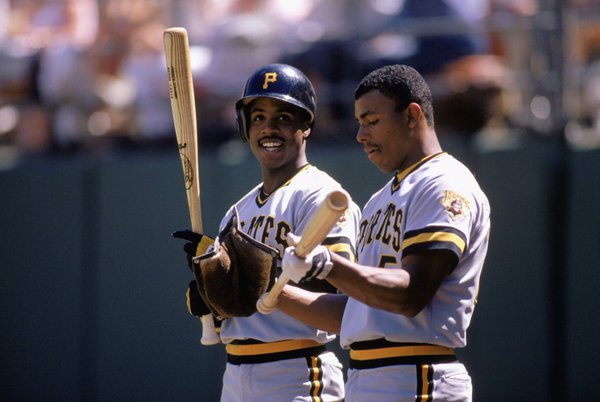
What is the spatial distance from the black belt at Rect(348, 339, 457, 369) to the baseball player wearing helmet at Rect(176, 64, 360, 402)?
1.49 feet

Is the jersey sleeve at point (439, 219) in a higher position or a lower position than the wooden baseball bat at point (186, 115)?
lower

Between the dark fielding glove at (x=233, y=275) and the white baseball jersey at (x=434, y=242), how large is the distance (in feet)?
1.13

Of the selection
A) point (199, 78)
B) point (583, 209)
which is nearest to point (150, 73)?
point (199, 78)

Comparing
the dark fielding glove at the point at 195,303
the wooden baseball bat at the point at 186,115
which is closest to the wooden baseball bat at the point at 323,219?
the dark fielding glove at the point at 195,303

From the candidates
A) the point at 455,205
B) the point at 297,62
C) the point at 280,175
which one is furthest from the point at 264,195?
the point at 297,62

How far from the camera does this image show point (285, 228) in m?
3.90

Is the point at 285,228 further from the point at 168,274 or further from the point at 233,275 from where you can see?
the point at 168,274

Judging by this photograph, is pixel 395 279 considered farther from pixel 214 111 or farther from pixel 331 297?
pixel 214 111

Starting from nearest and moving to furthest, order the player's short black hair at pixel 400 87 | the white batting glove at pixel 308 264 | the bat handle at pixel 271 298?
the white batting glove at pixel 308 264
the bat handle at pixel 271 298
the player's short black hair at pixel 400 87

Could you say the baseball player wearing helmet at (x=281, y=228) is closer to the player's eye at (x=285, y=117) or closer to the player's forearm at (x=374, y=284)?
the player's eye at (x=285, y=117)

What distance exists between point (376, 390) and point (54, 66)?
559 cm

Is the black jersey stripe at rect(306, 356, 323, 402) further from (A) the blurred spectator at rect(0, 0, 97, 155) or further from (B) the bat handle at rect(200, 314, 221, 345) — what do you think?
(A) the blurred spectator at rect(0, 0, 97, 155)

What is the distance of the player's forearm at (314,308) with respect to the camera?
360 cm

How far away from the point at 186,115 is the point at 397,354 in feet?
4.92
